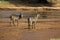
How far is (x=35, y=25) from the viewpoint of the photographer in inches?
40.8

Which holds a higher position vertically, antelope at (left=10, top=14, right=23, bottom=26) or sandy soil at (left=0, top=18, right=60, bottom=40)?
antelope at (left=10, top=14, right=23, bottom=26)

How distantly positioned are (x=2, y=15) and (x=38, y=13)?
204 mm

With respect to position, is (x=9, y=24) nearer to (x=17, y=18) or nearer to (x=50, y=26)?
(x=17, y=18)

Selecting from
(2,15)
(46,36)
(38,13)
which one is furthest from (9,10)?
(46,36)

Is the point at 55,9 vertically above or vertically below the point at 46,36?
above

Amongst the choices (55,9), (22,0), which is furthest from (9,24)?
(55,9)

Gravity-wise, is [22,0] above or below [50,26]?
above

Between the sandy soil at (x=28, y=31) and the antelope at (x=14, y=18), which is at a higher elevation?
the antelope at (x=14, y=18)

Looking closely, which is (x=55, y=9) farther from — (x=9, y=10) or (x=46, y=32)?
(x=9, y=10)

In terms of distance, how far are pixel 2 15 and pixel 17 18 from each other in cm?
9

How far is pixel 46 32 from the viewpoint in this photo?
1.05 meters

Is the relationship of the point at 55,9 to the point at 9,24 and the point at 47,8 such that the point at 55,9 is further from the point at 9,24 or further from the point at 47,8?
the point at 9,24

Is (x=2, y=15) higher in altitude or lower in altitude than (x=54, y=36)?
higher

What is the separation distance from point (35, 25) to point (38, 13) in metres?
0.07
